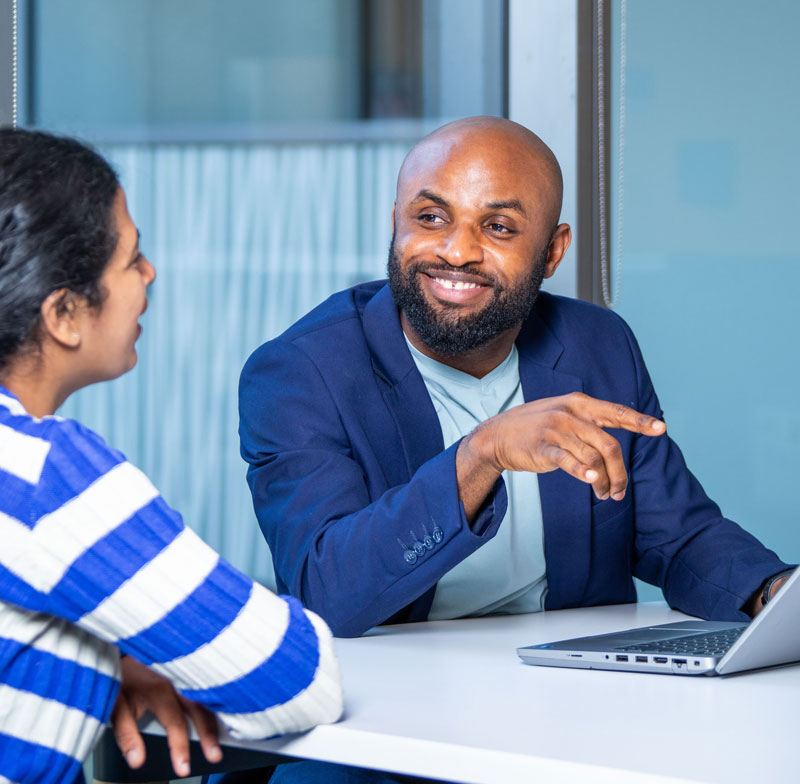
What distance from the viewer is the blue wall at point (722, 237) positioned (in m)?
2.67

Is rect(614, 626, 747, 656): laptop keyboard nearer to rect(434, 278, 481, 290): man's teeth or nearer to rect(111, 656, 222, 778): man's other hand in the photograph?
rect(111, 656, 222, 778): man's other hand

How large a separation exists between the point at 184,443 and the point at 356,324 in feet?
5.74

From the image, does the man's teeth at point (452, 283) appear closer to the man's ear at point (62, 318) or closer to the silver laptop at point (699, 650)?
the silver laptop at point (699, 650)

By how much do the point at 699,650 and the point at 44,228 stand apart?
28.3 inches

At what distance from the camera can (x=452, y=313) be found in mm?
1672

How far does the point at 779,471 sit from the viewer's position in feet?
8.73

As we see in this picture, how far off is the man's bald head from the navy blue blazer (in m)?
0.19

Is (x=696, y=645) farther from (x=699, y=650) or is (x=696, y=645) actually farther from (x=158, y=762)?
(x=158, y=762)

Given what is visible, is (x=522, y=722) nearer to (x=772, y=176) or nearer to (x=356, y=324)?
(x=356, y=324)

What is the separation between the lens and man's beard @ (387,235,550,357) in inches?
65.9

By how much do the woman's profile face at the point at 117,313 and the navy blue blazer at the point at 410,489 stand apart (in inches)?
14.8

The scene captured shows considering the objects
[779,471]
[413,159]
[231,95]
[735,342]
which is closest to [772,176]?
[735,342]

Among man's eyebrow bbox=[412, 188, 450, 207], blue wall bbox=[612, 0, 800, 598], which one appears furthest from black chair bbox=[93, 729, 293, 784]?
blue wall bbox=[612, 0, 800, 598]

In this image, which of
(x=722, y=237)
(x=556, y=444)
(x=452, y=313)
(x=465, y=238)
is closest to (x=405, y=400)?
(x=452, y=313)
